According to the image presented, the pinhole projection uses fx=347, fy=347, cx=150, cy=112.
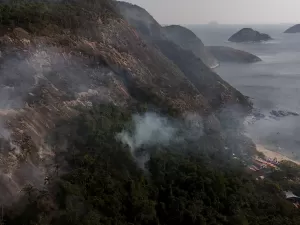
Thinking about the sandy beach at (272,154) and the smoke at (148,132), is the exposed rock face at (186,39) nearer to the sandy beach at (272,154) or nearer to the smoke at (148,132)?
the sandy beach at (272,154)

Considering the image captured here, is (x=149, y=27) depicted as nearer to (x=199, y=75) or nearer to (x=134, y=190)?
(x=199, y=75)

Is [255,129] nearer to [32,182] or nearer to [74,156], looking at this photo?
[74,156]

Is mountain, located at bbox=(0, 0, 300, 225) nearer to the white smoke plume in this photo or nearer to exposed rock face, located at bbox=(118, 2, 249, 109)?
the white smoke plume

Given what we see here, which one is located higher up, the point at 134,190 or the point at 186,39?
the point at 134,190

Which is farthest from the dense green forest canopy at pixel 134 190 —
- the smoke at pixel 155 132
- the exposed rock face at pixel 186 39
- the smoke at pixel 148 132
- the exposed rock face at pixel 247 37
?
the exposed rock face at pixel 247 37

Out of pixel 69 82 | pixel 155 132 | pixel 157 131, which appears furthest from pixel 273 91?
pixel 69 82

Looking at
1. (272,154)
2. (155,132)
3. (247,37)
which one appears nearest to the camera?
(155,132)

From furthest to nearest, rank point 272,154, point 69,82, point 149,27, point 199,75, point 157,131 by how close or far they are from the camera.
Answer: point 149,27, point 199,75, point 272,154, point 157,131, point 69,82

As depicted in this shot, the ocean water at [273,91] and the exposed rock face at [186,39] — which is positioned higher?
the exposed rock face at [186,39]

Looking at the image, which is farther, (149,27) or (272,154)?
(149,27)
